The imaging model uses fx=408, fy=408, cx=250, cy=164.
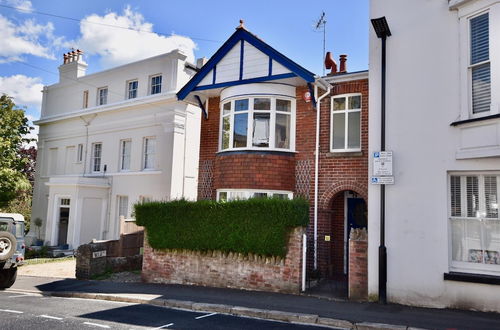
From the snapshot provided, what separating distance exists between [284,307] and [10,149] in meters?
19.8

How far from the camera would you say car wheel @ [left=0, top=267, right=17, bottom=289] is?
12.3 metres

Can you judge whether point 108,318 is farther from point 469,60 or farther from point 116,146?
point 116,146

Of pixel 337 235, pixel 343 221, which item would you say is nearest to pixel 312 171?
pixel 343 221

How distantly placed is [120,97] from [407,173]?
52.5ft

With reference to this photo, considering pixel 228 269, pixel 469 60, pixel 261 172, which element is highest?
pixel 469 60

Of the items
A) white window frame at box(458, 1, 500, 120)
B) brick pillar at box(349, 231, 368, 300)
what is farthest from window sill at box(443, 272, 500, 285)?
white window frame at box(458, 1, 500, 120)

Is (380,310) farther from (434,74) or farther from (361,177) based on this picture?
(434,74)

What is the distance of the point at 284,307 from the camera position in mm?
8516

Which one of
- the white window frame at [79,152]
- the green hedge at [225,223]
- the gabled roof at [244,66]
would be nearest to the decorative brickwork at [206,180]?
the green hedge at [225,223]

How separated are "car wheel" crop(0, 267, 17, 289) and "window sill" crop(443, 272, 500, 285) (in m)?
12.0

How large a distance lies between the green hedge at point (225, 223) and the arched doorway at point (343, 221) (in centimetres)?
269

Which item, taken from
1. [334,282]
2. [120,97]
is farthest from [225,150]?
[120,97]

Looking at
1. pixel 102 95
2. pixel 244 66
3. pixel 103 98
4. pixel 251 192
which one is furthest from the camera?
pixel 102 95

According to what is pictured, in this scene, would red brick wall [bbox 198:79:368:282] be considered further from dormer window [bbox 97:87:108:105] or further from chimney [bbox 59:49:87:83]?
chimney [bbox 59:49:87:83]
